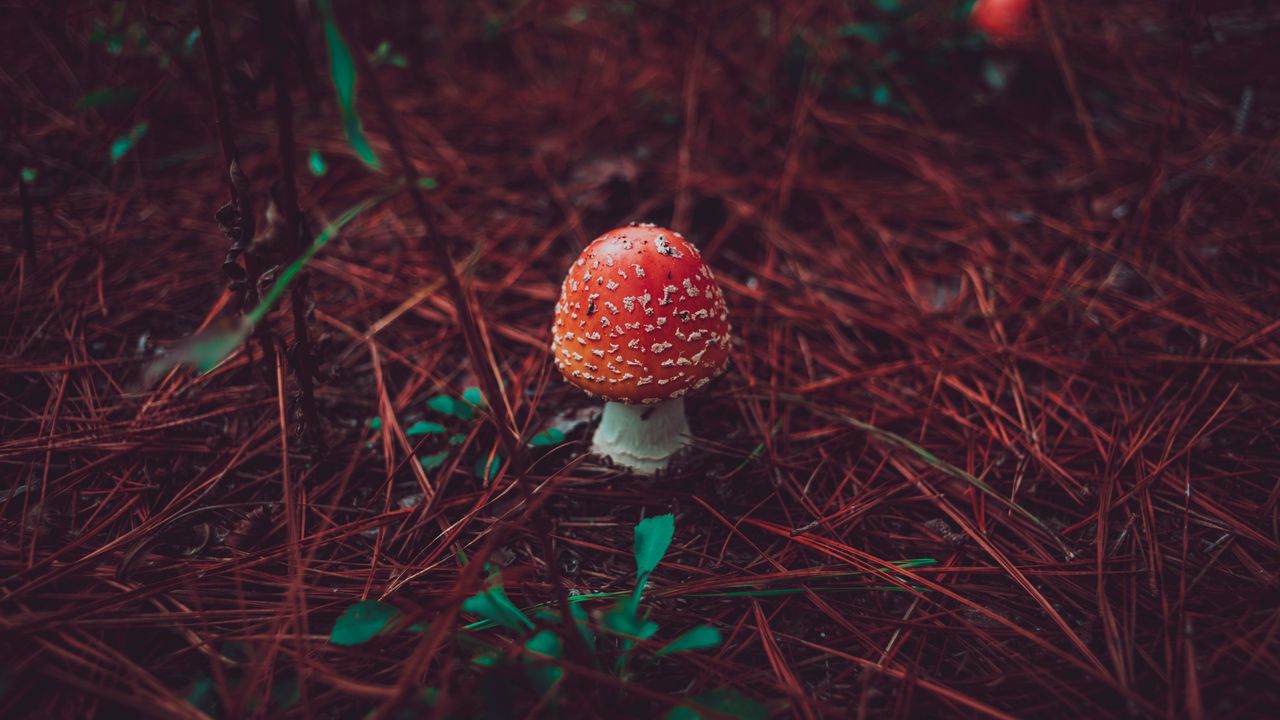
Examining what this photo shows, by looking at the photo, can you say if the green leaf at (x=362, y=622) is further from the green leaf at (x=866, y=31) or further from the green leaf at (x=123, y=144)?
the green leaf at (x=866, y=31)

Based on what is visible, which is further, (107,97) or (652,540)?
(107,97)

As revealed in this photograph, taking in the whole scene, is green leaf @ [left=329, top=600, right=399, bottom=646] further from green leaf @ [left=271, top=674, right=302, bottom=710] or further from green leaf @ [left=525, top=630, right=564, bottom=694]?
green leaf @ [left=525, top=630, right=564, bottom=694]

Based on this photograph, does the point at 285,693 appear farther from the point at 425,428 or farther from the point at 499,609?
the point at 425,428

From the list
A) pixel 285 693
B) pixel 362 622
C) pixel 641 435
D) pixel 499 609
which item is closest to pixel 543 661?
pixel 499 609

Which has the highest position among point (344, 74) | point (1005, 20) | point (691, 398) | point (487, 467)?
point (344, 74)

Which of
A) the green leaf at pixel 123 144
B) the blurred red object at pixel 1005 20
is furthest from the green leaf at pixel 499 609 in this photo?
the blurred red object at pixel 1005 20

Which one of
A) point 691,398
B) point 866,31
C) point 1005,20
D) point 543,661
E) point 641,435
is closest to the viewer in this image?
point 543,661

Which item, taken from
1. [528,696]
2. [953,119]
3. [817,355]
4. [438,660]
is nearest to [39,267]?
[438,660]
